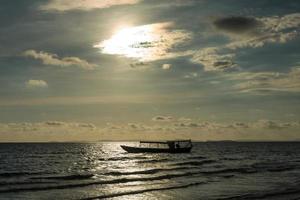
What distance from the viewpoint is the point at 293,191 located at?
37.8 metres

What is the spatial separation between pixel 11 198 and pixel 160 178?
2032 centimetres

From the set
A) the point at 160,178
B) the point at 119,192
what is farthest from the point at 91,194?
the point at 160,178

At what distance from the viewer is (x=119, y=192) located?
126 ft

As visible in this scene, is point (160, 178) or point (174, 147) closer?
point (160, 178)

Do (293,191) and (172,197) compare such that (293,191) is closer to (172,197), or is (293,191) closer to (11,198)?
(172,197)

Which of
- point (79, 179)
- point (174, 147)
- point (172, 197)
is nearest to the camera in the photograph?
point (172, 197)

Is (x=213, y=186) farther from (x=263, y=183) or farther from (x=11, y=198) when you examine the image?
(x=11, y=198)

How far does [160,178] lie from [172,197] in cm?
Result: 1635

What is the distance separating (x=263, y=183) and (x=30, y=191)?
23.3m

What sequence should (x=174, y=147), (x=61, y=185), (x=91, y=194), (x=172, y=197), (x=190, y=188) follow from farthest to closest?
1. (x=174, y=147)
2. (x=61, y=185)
3. (x=190, y=188)
4. (x=91, y=194)
5. (x=172, y=197)

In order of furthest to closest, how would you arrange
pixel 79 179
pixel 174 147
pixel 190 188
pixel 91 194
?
pixel 174 147, pixel 79 179, pixel 190 188, pixel 91 194

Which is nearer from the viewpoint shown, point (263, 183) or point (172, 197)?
point (172, 197)

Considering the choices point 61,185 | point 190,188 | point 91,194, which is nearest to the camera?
point 91,194

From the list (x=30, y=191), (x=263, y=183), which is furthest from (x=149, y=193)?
(x=263, y=183)
